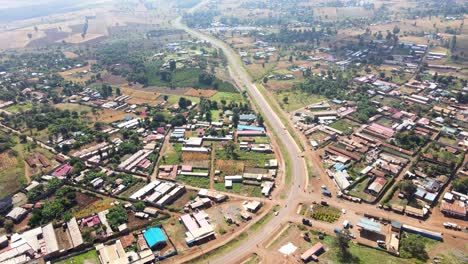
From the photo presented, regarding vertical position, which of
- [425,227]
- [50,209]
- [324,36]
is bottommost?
[425,227]

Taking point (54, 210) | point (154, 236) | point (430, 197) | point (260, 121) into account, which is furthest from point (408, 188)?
point (54, 210)

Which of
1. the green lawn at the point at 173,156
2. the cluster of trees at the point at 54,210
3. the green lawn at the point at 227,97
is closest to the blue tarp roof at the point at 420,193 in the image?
the green lawn at the point at 173,156

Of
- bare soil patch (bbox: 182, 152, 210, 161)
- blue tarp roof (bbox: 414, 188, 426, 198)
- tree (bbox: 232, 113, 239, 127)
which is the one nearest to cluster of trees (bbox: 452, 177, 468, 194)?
blue tarp roof (bbox: 414, 188, 426, 198)

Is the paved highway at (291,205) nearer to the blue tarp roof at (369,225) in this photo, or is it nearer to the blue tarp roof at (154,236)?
the blue tarp roof at (369,225)

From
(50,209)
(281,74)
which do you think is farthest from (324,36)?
(50,209)

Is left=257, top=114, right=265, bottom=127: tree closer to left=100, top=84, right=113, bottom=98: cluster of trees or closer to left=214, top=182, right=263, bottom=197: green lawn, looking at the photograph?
left=214, top=182, right=263, bottom=197: green lawn

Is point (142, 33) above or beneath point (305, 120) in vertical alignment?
above

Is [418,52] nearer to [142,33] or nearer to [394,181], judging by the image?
[394,181]
